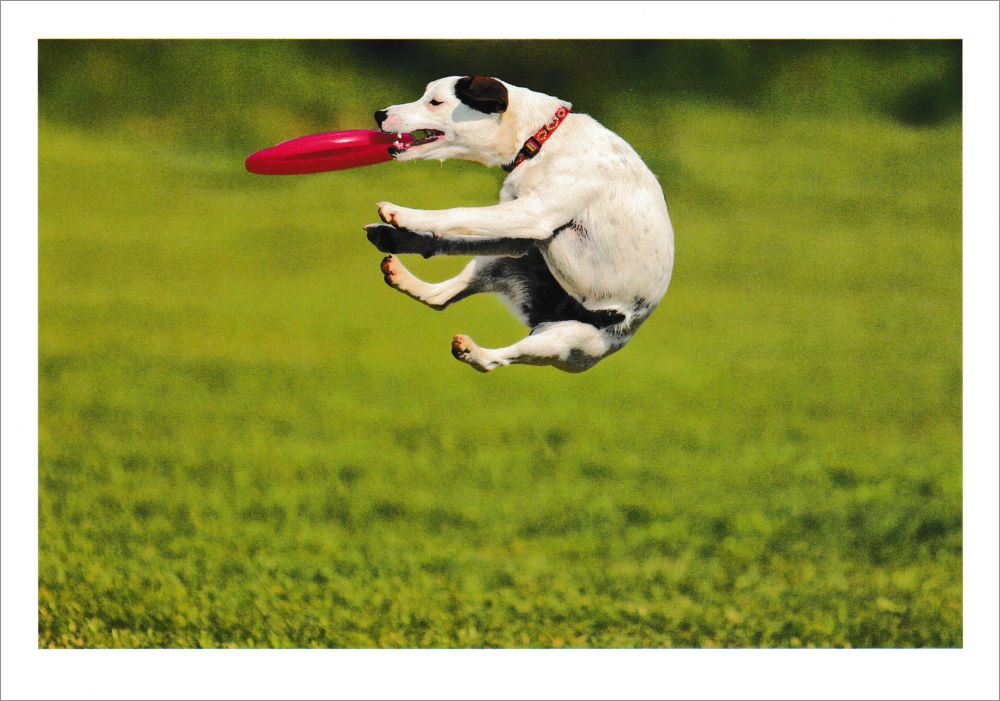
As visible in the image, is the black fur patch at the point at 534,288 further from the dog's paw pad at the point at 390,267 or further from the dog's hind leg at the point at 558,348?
the dog's paw pad at the point at 390,267

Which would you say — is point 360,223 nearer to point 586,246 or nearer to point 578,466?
point 578,466

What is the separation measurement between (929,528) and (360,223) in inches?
119

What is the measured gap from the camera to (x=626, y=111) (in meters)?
5.31

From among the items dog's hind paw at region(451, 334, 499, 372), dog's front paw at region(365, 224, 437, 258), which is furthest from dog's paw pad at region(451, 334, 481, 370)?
dog's front paw at region(365, 224, 437, 258)

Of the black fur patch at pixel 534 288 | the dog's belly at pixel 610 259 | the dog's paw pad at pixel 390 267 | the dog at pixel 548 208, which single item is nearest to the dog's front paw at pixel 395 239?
the dog at pixel 548 208

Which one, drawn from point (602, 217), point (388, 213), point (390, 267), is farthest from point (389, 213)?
point (602, 217)

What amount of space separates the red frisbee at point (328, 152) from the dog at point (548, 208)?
Result: 60 mm

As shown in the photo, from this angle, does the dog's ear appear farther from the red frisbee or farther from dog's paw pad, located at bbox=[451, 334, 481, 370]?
dog's paw pad, located at bbox=[451, 334, 481, 370]

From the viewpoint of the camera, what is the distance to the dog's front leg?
3.32 metres

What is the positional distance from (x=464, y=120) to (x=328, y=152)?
0.42 m

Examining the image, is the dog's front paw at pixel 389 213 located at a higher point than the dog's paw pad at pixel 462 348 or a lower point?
higher

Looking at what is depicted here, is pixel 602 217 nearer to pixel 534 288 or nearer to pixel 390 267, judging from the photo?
pixel 534 288

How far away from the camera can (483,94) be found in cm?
353

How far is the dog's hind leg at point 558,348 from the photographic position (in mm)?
3656
